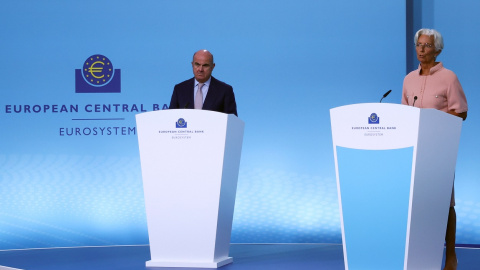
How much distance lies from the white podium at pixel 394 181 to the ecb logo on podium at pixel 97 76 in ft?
9.46

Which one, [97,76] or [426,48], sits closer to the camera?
[426,48]

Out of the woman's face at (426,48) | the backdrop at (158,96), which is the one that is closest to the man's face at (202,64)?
the woman's face at (426,48)

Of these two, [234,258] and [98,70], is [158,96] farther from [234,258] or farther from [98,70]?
[234,258]

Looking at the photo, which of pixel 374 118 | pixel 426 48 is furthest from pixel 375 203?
pixel 426 48

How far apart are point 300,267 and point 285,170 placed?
1795mm

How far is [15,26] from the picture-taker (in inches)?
229

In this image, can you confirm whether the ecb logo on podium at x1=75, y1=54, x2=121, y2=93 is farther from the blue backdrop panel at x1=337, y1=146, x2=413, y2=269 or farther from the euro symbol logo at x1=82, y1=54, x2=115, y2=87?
the blue backdrop panel at x1=337, y1=146, x2=413, y2=269

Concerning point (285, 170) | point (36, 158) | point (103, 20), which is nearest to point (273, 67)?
point (285, 170)

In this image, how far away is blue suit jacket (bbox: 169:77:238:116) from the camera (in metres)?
4.39

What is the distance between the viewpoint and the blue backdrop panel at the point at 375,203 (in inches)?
129

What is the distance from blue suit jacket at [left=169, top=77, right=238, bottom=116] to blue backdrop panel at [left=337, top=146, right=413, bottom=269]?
1.21 meters

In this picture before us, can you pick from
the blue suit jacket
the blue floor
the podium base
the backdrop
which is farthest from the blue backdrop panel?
the backdrop

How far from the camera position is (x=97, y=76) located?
5.80 metres

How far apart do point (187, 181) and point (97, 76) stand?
2.16 meters
